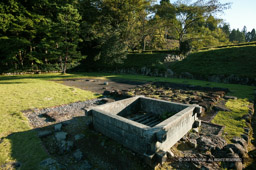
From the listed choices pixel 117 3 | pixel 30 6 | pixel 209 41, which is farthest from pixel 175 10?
pixel 30 6

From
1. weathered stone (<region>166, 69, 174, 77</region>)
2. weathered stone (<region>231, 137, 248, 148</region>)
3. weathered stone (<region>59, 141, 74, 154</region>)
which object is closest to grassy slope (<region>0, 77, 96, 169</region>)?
weathered stone (<region>59, 141, 74, 154</region>)

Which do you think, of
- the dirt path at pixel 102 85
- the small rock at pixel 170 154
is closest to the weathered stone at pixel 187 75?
the dirt path at pixel 102 85

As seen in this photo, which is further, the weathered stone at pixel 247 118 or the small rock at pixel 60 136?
the weathered stone at pixel 247 118

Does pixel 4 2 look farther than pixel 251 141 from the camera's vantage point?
Yes

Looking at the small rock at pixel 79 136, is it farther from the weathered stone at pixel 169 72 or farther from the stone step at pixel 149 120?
the weathered stone at pixel 169 72

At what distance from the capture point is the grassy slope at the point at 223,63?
16.9 m

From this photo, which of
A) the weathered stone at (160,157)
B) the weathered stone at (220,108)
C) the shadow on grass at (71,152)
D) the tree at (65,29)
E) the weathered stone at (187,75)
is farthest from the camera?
the tree at (65,29)

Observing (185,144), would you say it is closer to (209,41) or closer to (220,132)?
(220,132)

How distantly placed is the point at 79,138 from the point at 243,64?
21521 mm

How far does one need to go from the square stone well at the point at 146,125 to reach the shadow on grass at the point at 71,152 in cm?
30

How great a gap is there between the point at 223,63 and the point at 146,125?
20029 millimetres

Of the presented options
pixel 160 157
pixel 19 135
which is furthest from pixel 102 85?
pixel 160 157

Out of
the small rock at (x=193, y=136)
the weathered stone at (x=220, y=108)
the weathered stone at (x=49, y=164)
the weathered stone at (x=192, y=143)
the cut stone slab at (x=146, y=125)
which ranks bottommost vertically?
the weathered stone at (x=49, y=164)

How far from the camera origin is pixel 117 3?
3103 cm
